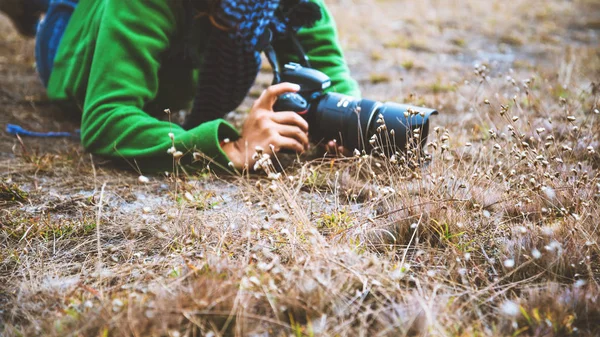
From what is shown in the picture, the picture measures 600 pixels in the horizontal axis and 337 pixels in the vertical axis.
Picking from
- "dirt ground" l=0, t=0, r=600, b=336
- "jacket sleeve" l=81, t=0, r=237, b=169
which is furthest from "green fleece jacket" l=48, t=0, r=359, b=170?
"dirt ground" l=0, t=0, r=600, b=336

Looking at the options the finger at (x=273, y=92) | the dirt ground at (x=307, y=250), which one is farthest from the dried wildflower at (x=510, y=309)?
the finger at (x=273, y=92)

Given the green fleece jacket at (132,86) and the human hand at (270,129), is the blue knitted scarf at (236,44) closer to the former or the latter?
the green fleece jacket at (132,86)

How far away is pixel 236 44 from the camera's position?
2.18m

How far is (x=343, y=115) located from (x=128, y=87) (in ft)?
3.13

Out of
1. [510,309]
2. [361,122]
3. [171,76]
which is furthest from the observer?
[171,76]

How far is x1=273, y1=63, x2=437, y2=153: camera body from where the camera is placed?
1.85 meters

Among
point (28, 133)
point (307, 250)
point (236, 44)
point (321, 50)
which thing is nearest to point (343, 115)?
point (236, 44)

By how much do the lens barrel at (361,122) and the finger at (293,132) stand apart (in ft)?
0.32

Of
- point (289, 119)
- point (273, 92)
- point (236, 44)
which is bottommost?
point (289, 119)

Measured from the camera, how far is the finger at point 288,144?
193 centimetres

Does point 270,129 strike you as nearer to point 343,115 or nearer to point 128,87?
point 343,115

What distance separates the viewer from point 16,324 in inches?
44.9

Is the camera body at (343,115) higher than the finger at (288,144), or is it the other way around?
the camera body at (343,115)

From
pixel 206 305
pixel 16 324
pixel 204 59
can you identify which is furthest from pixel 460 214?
pixel 204 59
